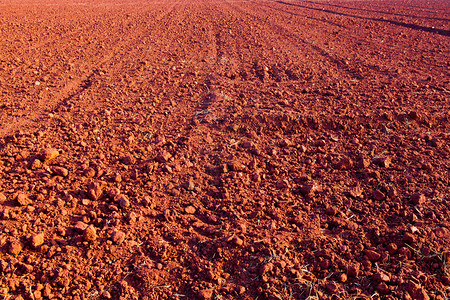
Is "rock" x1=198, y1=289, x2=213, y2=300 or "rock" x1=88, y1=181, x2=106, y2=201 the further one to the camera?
"rock" x1=88, y1=181, x2=106, y2=201

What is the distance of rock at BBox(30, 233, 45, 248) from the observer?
→ 2.35m

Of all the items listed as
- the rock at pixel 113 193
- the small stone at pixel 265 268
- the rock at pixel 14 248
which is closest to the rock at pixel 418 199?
the small stone at pixel 265 268

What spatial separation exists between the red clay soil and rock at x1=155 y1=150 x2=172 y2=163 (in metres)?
0.02

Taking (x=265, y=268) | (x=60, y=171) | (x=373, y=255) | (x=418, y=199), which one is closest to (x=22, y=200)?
(x=60, y=171)

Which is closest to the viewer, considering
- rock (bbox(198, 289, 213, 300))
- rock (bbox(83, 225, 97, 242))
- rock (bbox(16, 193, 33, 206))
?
rock (bbox(198, 289, 213, 300))

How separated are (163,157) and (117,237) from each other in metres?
1.14

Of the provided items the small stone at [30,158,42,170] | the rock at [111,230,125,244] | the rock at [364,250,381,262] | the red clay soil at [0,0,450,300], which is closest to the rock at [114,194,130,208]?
the red clay soil at [0,0,450,300]

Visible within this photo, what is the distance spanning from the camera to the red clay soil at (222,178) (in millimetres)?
2229

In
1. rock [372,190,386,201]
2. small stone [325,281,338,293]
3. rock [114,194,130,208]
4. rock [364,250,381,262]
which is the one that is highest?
rock [372,190,386,201]

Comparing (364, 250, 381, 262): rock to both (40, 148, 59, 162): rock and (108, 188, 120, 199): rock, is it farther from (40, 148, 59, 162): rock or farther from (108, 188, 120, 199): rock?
(40, 148, 59, 162): rock

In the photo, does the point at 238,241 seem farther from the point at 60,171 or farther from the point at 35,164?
the point at 35,164

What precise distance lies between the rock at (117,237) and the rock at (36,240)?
53 centimetres

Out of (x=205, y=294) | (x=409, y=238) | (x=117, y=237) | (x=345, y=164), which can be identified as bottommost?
(x=205, y=294)

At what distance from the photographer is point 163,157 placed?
3.39m
